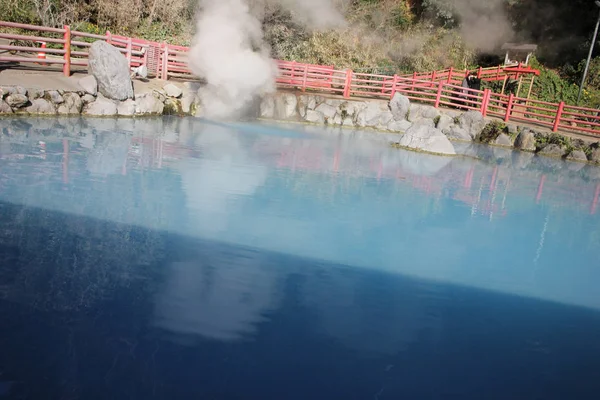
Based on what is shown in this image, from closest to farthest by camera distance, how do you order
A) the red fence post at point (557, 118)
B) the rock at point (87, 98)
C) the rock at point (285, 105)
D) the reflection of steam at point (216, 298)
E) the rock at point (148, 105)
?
the reflection of steam at point (216, 298) → the rock at point (87, 98) → the rock at point (148, 105) → the rock at point (285, 105) → the red fence post at point (557, 118)

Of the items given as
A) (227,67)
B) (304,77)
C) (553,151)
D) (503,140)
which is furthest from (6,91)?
(553,151)

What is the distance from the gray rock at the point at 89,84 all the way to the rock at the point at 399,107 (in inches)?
364

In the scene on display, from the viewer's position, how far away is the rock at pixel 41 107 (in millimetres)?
10285

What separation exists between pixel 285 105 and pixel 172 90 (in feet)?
12.4

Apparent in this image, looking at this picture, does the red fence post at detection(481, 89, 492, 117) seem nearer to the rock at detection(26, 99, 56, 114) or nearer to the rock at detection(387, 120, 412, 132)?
the rock at detection(387, 120, 412, 132)

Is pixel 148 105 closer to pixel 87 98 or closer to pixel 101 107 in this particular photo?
pixel 101 107

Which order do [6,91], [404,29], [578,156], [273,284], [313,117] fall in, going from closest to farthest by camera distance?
[273,284], [6,91], [578,156], [313,117], [404,29]

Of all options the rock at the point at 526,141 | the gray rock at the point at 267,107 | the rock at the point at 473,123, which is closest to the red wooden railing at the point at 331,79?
the rock at the point at 526,141

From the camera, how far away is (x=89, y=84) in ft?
37.3

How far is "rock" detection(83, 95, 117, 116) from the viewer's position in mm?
11367

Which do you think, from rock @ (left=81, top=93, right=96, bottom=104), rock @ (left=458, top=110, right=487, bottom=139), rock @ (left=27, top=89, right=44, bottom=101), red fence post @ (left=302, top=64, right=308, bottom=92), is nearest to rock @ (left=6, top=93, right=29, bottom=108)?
rock @ (left=27, top=89, right=44, bottom=101)

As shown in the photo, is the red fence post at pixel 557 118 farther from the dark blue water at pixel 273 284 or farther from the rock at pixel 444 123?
the dark blue water at pixel 273 284

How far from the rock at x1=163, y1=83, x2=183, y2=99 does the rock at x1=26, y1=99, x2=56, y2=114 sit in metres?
3.49

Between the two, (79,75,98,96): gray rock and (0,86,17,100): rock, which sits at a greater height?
(79,75,98,96): gray rock
